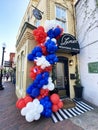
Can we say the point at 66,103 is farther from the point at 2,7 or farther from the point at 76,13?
the point at 2,7

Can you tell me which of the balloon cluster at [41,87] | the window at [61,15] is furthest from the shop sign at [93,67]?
the window at [61,15]

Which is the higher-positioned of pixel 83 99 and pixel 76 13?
pixel 76 13

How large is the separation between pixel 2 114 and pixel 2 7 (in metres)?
7.35

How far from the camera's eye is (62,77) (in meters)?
7.48

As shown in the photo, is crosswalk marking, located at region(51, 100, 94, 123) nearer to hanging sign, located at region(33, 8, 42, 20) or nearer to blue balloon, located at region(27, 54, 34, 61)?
blue balloon, located at region(27, 54, 34, 61)

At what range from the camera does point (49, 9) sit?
7180mm

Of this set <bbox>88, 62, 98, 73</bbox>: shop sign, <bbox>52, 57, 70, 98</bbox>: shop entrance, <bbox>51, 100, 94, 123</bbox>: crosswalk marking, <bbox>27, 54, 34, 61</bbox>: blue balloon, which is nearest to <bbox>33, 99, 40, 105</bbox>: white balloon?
<bbox>51, 100, 94, 123</bbox>: crosswalk marking

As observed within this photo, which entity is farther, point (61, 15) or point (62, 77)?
point (61, 15)

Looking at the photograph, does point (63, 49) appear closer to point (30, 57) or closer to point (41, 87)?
point (30, 57)

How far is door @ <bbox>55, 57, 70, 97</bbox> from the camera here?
7281mm

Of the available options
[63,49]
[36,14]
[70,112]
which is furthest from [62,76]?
[36,14]

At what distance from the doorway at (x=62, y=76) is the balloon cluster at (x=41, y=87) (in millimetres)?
2195

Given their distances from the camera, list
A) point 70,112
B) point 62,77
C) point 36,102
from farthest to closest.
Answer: point 62,77 < point 70,112 < point 36,102

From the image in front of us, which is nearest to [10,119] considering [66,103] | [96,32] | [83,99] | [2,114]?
[2,114]
